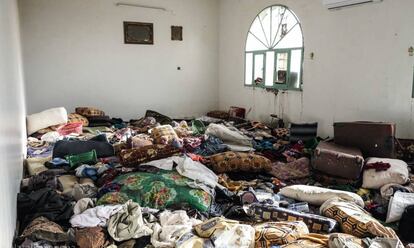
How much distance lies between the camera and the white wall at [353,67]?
414 cm

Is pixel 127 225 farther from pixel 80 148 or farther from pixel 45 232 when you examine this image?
pixel 80 148

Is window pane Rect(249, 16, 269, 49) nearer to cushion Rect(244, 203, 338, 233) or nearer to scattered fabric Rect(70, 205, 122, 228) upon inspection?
cushion Rect(244, 203, 338, 233)

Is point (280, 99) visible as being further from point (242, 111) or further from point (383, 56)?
point (383, 56)

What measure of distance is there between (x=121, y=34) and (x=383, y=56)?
4969mm

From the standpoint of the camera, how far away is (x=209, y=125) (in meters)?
5.34

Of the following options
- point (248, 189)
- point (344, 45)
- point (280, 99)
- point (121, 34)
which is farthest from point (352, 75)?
point (121, 34)

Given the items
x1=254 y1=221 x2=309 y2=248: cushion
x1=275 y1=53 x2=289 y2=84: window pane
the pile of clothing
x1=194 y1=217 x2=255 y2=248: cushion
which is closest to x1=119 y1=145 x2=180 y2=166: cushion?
the pile of clothing

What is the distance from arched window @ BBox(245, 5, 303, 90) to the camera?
18.9 feet

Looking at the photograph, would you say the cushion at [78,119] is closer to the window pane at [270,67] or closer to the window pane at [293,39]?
the window pane at [270,67]

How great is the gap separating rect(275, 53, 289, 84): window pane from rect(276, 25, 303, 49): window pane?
0.18 meters

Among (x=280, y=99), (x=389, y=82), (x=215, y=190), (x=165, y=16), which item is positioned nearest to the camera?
(x=215, y=190)

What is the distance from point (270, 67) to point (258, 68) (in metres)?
0.38

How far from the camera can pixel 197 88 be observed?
26.2ft

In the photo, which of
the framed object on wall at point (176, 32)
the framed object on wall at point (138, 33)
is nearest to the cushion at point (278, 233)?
the framed object on wall at point (138, 33)
